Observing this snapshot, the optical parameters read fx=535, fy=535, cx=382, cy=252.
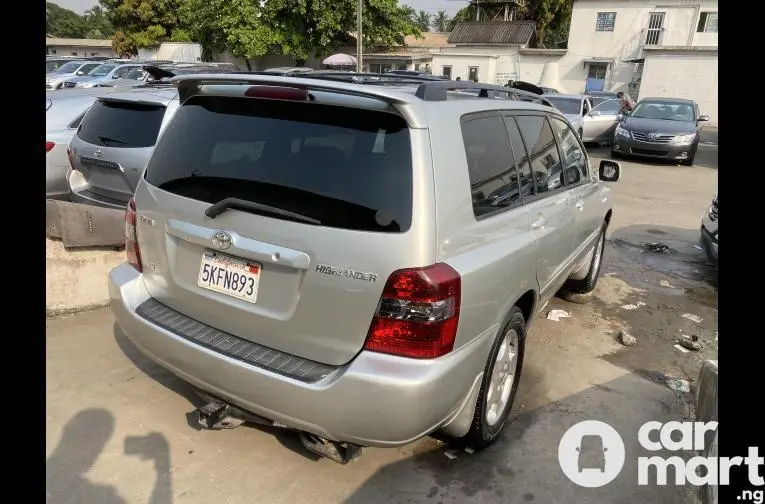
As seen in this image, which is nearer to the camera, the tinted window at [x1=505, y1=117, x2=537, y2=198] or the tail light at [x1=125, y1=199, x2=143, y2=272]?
the tail light at [x1=125, y1=199, x2=143, y2=272]

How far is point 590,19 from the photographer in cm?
3244

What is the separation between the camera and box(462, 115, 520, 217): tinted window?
7.98 feet

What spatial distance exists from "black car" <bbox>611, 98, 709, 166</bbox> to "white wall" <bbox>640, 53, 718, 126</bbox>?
53.3 ft

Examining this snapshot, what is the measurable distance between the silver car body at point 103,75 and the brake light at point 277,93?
17.9 meters

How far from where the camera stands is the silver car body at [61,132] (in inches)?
256

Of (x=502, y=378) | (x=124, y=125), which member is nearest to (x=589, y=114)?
(x=124, y=125)

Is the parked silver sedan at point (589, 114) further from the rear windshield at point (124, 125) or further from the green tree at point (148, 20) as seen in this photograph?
the green tree at point (148, 20)

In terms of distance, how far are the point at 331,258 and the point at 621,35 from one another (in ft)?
116

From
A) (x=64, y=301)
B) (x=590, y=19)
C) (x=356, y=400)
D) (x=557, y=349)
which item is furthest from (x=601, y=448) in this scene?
(x=590, y=19)

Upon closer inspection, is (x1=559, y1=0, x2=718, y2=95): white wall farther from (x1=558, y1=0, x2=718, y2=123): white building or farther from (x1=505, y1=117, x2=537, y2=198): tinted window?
(x1=505, y1=117, x2=537, y2=198): tinted window

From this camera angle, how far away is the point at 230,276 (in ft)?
7.63

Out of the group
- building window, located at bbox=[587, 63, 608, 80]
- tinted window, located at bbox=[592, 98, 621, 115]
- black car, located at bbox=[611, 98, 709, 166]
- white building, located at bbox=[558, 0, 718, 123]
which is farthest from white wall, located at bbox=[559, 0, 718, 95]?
black car, located at bbox=[611, 98, 709, 166]

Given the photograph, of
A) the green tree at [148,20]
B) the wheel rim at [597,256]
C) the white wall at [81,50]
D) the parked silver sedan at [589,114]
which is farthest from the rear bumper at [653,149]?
the white wall at [81,50]

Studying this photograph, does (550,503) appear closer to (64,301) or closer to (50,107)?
(64,301)
